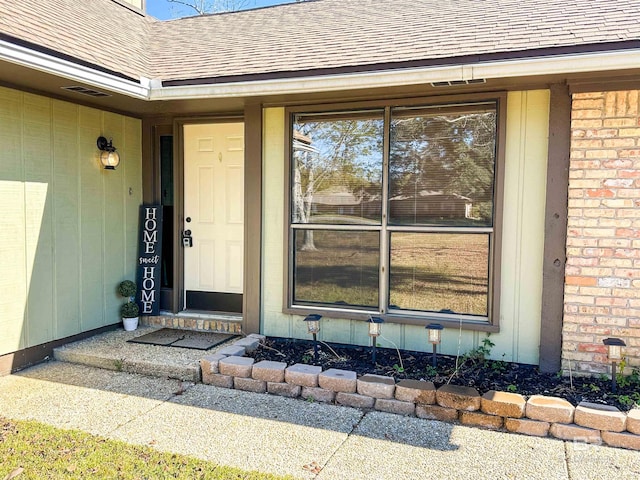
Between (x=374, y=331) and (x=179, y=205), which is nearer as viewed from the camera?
(x=374, y=331)

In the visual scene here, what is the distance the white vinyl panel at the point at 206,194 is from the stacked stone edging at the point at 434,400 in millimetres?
1842

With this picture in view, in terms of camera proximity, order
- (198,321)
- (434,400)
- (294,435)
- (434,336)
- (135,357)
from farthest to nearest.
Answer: (198,321), (135,357), (434,336), (434,400), (294,435)

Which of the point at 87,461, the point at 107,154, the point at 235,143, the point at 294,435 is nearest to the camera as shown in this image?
the point at 87,461

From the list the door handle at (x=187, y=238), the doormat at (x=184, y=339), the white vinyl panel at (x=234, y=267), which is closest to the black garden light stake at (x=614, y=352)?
the doormat at (x=184, y=339)

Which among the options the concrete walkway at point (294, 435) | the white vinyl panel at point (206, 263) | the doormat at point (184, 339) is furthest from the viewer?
the white vinyl panel at point (206, 263)

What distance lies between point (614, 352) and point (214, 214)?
402cm

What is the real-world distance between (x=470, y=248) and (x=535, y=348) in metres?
0.99

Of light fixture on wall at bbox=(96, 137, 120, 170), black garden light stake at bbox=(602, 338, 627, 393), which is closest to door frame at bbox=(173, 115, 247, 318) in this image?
light fixture on wall at bbox=(96, 137, 120, 170)

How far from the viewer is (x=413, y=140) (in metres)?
4.33

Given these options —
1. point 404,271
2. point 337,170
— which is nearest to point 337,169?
point 337,170

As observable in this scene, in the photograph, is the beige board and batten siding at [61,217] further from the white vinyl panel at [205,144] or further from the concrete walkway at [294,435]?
the concrete walkway at [294,435]

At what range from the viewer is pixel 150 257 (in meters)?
5.55

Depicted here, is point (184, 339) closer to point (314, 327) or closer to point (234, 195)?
point (314, 327)

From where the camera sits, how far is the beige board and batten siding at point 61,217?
4.15 m
